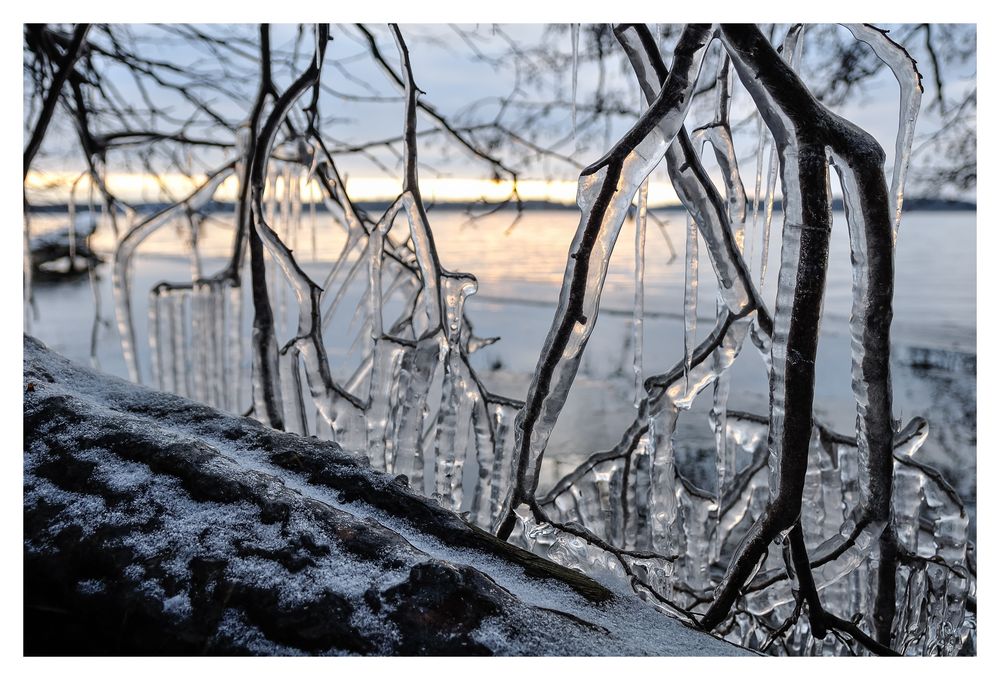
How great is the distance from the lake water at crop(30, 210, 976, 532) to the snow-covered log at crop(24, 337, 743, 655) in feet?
2.41

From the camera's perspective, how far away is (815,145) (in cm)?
81

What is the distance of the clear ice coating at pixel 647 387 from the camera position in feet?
2.74

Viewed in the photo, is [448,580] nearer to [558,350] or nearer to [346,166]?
[558,350]

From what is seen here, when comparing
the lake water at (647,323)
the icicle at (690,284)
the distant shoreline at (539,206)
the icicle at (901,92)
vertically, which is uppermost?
the icicle at (901,92)

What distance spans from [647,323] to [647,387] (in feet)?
11.7

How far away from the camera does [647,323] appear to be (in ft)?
15.3

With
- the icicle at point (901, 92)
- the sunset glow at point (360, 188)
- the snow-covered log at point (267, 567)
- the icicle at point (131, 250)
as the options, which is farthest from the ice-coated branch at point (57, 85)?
the icicle at point (901, 92)

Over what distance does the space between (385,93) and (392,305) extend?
11.7ft

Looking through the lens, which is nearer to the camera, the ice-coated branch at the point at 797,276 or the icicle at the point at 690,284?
the ice-coated branch at the point at 797,276

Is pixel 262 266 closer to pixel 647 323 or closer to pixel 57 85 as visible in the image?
pixel 57 85

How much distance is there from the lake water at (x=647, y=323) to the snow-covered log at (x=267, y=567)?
0.74m

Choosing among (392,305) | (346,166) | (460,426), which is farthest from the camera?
(392,305)

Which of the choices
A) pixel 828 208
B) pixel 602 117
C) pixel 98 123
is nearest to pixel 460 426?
pixel 828 208

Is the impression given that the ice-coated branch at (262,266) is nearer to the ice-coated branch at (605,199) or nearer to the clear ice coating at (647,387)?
the clear ice coating at (647,387)
